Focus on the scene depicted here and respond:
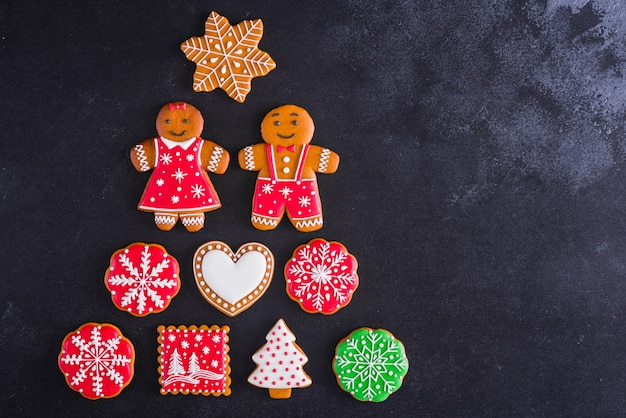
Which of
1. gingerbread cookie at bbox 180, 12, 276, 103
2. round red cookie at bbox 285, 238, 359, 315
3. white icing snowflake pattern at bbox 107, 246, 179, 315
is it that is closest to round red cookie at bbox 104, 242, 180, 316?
white icing snowflake pattern at bbox 107, 246, 179, 315

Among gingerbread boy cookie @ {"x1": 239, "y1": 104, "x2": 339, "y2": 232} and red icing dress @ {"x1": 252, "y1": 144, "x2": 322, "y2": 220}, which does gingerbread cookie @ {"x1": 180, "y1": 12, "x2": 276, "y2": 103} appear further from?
red icing dress @ {"x1": 252, "y1": 144, "x2": 322, "y2": 220}

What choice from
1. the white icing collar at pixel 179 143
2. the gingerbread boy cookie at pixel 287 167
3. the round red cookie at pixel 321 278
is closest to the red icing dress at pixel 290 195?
the gingerbread boy cookie at pixel 287 167

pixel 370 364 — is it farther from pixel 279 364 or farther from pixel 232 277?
pixel 232 277

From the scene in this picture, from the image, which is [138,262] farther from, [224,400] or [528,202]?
[528,202]

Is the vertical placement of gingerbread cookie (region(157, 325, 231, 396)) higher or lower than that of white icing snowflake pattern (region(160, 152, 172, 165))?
lower

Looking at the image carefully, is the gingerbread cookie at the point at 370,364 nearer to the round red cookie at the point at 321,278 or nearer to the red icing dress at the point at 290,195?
the round red cookie at the point at 321,278

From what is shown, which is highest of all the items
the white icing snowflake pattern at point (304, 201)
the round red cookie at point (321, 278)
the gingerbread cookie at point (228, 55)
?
the gingerbread cookie at point (228, 55)

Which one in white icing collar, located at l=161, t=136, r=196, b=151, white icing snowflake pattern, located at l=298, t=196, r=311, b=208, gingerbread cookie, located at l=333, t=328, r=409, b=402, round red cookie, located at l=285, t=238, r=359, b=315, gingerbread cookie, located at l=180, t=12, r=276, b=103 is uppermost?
gingerbread cookie, located at l=180, t=12, r=276, b=103
